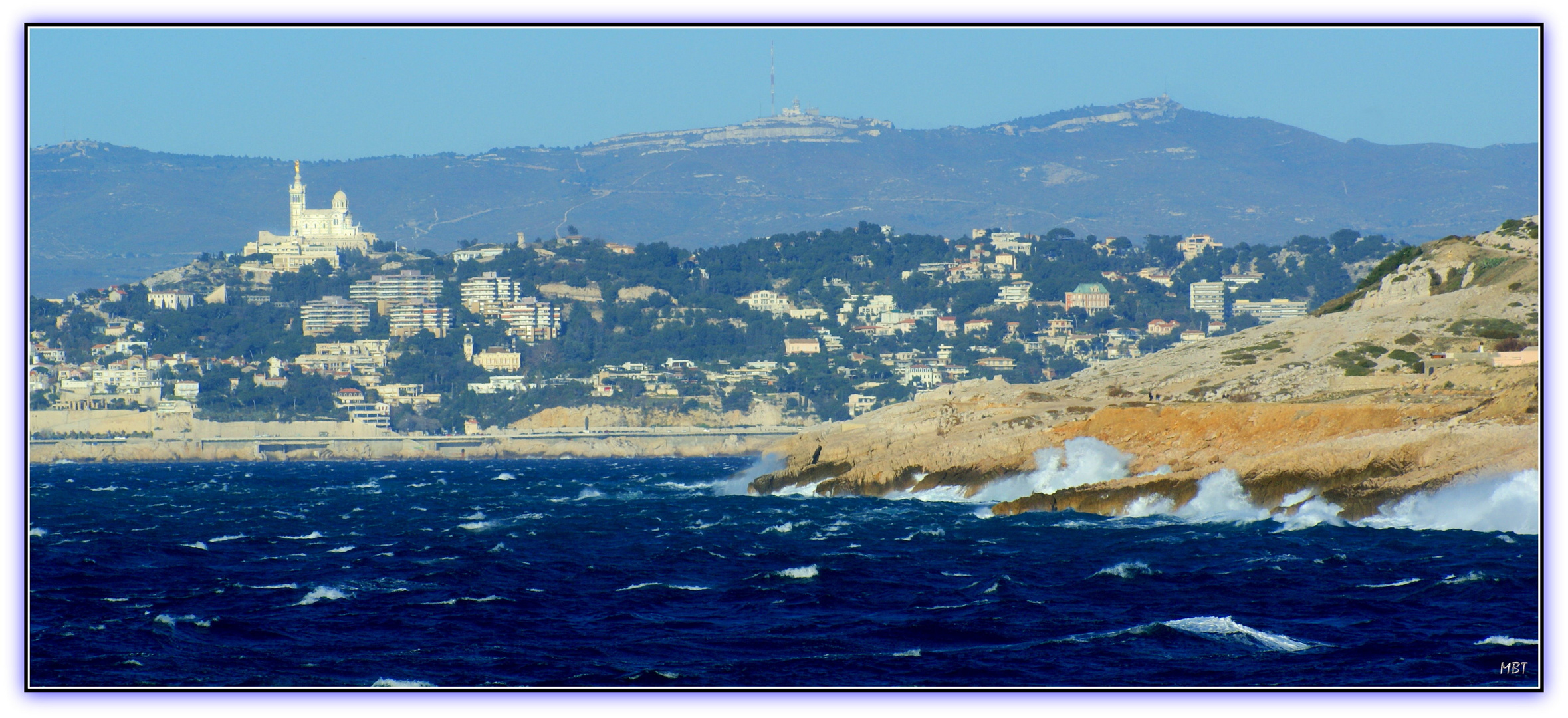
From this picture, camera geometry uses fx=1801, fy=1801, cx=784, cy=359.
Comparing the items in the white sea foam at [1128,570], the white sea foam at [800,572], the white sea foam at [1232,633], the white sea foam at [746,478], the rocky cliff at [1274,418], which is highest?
the rocky cliff at [1274,418]

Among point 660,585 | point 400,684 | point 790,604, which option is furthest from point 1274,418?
point 400,684

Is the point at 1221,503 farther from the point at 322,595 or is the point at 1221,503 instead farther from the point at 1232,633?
the point at 322,595

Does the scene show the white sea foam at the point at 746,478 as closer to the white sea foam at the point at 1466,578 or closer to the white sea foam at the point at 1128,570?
the white sea foam at the point at 1128,570

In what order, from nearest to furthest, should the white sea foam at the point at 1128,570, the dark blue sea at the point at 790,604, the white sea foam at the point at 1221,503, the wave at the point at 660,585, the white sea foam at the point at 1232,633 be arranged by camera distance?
the dark blue sea at the point at 790,604 < the white sea foam at the point at 1232,633 < the wave at the point at 660,585 < the white sea foam at the point at 1128,570 < the white sea foam at the point at 1221,503

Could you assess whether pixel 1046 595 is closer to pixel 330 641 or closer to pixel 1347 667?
pixel 1347 667

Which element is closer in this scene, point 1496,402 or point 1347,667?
point 1347,667

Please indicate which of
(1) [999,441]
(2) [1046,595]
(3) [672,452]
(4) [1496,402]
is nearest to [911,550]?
(2) [1046,595]

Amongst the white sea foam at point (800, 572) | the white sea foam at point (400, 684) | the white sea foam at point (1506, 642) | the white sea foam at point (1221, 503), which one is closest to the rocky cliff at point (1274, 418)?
the white sea foam at point (1221, 503)
